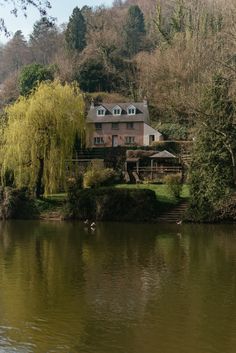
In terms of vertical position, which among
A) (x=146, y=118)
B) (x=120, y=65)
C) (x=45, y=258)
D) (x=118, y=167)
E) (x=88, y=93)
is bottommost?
(x=45, y=258)

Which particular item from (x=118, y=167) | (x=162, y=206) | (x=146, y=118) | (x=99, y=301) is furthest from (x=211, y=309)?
(x=146, y=118)

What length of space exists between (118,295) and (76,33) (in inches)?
2915

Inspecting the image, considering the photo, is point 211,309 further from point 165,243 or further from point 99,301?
point 165,243

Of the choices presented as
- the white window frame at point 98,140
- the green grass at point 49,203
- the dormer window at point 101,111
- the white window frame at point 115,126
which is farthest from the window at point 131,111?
the green grass at point 49,203

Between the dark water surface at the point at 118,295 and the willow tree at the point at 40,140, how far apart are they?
1205 cm

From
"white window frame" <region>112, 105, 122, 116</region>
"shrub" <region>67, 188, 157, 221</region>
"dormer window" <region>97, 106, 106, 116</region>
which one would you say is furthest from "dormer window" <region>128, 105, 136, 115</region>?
"shrub" <region>67, 188, 157, 221</region>

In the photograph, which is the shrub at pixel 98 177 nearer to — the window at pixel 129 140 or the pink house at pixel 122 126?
the window at pixel 129 140

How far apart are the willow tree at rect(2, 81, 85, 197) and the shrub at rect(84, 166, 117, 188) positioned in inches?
122

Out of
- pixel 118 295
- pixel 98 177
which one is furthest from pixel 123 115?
pixel 118 295

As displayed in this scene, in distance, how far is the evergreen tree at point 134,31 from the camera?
8531 cm

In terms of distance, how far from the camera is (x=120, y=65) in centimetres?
7500

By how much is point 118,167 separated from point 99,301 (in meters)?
34.6

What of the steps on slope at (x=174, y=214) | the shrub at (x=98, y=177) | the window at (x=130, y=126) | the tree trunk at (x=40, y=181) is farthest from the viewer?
the window at (x=130, y=126)

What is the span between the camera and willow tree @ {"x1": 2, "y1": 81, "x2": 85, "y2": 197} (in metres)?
37.0
